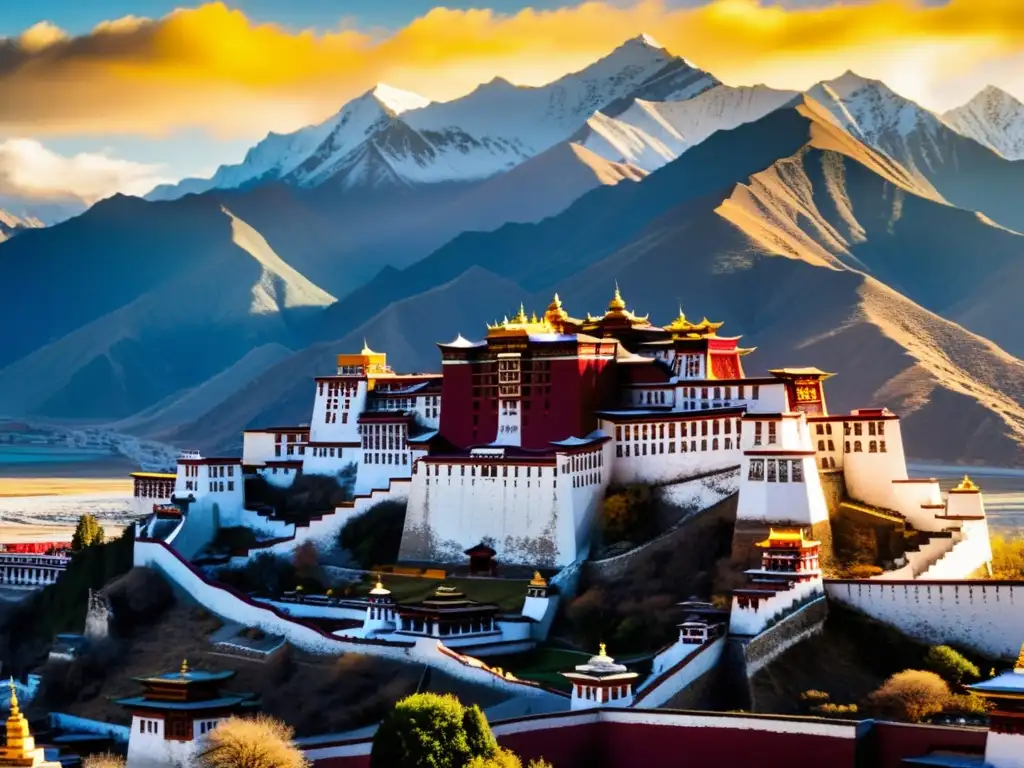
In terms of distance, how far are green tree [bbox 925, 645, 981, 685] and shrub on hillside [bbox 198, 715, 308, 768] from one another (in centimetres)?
1893

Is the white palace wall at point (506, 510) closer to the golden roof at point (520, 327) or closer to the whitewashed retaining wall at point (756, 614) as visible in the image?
the golden roof at point (520, 327)

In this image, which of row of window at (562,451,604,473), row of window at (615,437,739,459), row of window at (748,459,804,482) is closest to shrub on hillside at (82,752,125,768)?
row of window at (562,451,604,473)

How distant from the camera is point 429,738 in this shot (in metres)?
53.2

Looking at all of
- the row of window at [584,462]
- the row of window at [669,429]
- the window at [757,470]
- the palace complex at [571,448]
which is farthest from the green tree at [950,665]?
the row of window at [584,462]

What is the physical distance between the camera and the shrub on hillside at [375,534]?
8344cm

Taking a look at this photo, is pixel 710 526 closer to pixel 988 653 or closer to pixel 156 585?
pixel 988 653

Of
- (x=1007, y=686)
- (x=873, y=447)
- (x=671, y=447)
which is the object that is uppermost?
(x=671, y=447)

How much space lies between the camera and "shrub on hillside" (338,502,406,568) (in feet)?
274

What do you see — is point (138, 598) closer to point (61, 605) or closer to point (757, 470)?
point (61, 605)

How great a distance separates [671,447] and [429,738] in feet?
93.7

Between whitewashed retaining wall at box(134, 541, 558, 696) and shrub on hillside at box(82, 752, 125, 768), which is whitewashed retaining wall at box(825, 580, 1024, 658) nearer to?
whitewashed retaining wall at box(134, 541, 558, 696)

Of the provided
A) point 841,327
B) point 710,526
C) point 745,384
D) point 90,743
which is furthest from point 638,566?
point 841,327

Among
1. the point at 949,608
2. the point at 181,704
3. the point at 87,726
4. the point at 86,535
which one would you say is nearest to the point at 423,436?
the point at 86,535

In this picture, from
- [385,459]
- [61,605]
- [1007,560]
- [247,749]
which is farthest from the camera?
[61,605]
